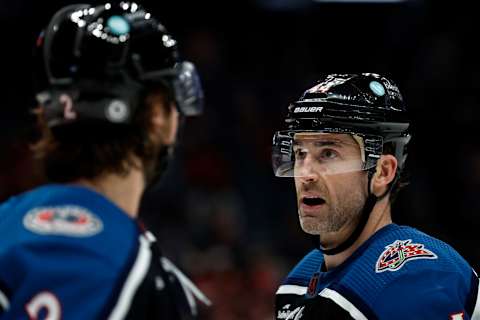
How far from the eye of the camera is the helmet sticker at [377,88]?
311cm

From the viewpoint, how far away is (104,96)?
204cm

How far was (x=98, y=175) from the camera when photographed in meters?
2.02

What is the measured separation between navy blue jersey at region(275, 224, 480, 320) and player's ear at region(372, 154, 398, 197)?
0.16m

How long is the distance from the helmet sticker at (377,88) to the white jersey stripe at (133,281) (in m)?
1.40

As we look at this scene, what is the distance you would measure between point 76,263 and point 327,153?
143 cm

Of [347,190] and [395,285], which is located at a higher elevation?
[347,190]

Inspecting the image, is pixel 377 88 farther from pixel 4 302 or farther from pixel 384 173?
pixel 4 302

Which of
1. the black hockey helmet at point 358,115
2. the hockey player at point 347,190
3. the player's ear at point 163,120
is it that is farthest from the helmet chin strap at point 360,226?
the player's ear at point 163,120

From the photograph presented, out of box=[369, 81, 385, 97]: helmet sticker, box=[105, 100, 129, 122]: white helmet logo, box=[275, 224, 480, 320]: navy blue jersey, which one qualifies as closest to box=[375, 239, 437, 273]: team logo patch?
box=[275, 224, 480, 320]: navy blue jersey

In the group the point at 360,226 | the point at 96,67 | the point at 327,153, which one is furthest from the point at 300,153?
the point at 96,67

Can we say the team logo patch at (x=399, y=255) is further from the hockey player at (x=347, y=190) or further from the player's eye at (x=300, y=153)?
the player's eye at (x=300, y=153)

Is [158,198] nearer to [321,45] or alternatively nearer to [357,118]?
[321,45]

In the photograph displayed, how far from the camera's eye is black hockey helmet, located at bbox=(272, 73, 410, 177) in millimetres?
3033

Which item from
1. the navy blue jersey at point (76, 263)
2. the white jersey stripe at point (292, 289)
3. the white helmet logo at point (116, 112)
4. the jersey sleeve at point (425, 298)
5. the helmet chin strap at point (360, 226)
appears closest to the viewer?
the navy blue jersey at point (76, 263)
